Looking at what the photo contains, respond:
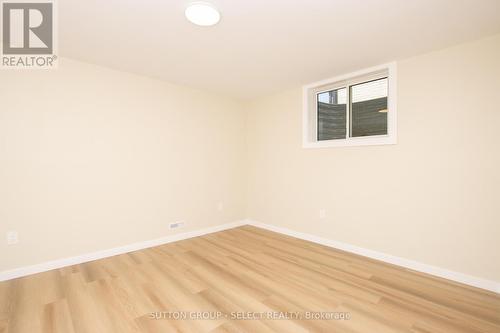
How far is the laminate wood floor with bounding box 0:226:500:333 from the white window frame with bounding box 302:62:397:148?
1.45 meters

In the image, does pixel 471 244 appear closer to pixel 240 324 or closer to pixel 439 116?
pixel 439 116

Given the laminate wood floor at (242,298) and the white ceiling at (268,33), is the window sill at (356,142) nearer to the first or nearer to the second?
the white ceiling at (268,33)

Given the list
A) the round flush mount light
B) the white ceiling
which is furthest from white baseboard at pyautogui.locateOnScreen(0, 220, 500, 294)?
the round flush mount light

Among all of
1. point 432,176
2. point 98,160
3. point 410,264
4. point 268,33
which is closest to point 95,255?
point 98,160

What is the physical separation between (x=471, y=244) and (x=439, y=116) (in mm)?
1269

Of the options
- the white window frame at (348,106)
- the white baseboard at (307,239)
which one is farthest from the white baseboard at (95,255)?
the white window frame at (348,106)

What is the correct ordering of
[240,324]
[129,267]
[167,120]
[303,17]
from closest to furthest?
→ [240,324]
[303,17]
[129,267]
[167,120]

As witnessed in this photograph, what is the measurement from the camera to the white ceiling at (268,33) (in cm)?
173

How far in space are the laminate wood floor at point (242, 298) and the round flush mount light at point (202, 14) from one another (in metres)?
2.31

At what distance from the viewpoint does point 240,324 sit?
1.60 metres

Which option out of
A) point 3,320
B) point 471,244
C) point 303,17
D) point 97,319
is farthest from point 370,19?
point 3,320

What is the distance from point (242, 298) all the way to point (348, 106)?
2.67 metres

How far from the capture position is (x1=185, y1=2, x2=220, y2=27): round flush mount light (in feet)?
5.63

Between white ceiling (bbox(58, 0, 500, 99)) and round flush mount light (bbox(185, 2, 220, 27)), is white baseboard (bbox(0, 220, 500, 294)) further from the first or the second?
round flush mount light (bbox(185, 2, 220, 27))
